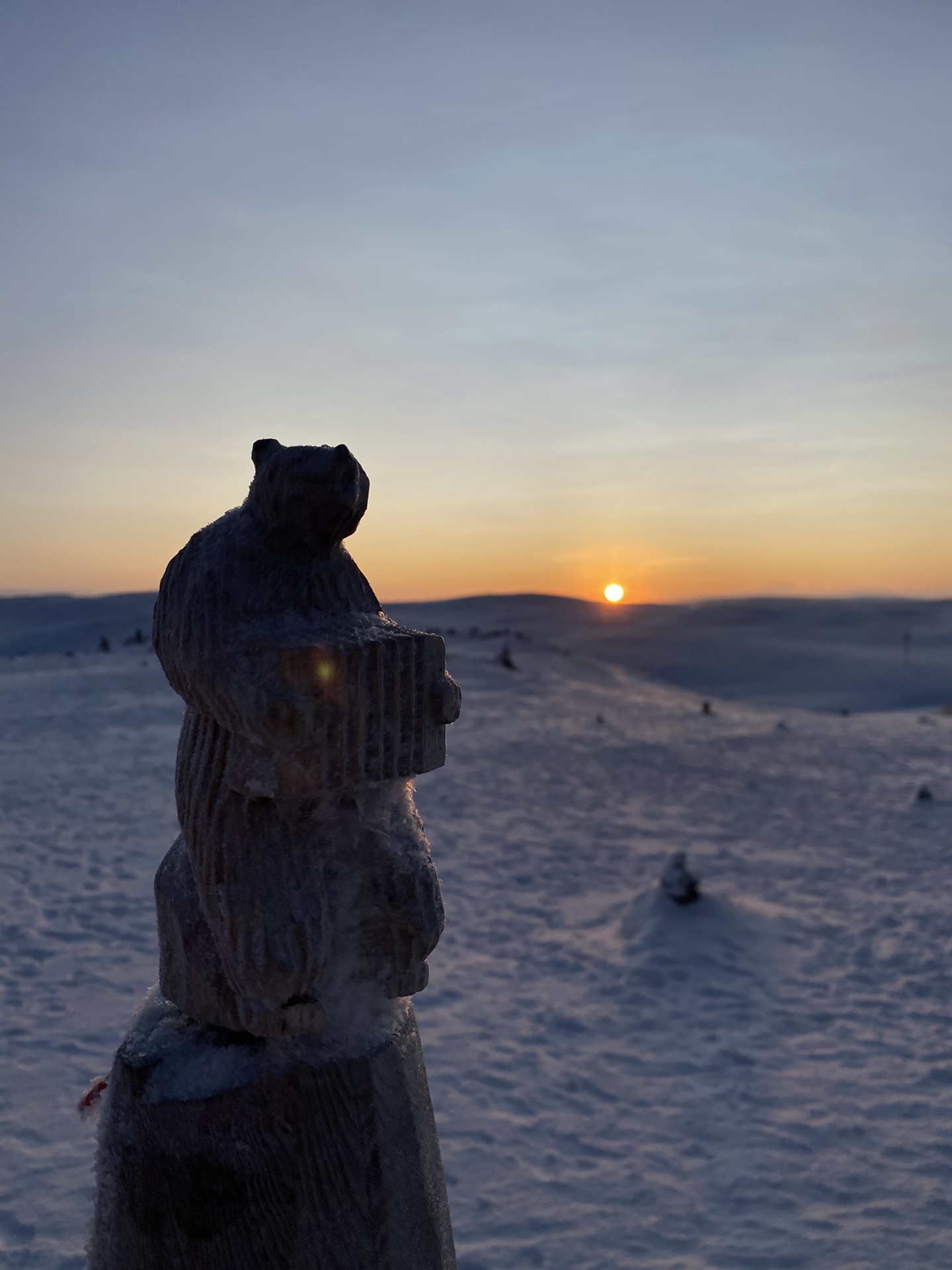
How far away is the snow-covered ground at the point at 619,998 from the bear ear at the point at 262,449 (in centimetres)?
337

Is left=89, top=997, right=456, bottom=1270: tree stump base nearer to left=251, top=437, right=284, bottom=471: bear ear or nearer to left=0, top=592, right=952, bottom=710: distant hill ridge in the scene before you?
left=251, top=437, right=284, bottom=471: bear ear

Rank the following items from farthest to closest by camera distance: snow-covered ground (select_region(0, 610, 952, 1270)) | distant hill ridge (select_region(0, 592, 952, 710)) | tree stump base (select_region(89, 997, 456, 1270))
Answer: distant hill ridge (select_region(0, 592, 952, 710)) < snow-covered ground (select_region(0, 610, 952, 1270)) < tree stump base (select_region(89, 997, 456, 1270))

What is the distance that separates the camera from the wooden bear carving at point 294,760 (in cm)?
142

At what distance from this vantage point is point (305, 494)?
1.51 metres

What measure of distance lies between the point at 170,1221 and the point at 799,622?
41.0 m

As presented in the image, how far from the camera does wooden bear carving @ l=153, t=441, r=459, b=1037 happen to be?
1.42 m

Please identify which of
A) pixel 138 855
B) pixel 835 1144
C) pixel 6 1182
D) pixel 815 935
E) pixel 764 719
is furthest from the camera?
pixel 764 719

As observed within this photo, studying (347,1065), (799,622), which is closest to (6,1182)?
(347,1065)

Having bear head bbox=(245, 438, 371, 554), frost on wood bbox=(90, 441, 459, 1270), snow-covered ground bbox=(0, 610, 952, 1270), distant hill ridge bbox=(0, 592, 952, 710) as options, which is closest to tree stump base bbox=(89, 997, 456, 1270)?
frost on wood bbox=(90, 441, 459, 1270)

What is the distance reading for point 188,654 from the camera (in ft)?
4.78

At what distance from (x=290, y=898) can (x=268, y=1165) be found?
45 centimetres

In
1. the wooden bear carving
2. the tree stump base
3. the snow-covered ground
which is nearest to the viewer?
the wooden bear carving

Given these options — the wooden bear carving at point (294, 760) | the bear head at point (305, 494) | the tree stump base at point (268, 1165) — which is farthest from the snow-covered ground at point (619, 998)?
the bear head at point (305, 494)

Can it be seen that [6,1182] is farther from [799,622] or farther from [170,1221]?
[799,622]
